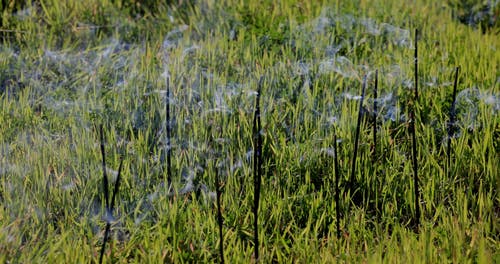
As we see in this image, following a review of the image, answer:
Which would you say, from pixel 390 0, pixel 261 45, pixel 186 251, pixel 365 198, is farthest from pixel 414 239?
pixel 390 0

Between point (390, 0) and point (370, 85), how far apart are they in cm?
135

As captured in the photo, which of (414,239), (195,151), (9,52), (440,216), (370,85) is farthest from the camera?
(9,52)

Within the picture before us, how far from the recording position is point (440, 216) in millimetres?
2910

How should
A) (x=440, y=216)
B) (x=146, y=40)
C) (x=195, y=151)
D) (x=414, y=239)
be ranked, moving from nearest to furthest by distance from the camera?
(x=414, y=239) → (x=440, y=216) → (x=195, y=151) → (x=146, y=40)

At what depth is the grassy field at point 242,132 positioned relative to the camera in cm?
268

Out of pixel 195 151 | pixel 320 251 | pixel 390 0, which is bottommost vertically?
pixel 320 251

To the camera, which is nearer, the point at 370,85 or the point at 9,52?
the point at 370,85

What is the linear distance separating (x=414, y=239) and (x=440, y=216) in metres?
0.35

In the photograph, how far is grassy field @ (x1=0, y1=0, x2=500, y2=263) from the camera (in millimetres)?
2676

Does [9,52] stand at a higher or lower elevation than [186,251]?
higher

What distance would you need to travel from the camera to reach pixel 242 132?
3283 mm

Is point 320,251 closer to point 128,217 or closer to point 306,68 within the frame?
point 128,217

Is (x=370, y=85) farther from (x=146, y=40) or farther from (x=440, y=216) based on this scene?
(x=146, y=40)

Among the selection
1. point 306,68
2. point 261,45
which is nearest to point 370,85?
point 306,68
